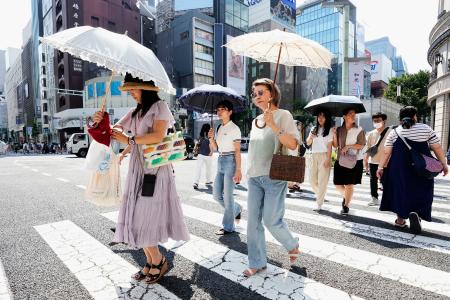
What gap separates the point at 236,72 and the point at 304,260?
2340 inches

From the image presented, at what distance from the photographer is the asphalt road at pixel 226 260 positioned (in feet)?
8.66

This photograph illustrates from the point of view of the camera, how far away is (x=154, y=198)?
272 centimetres

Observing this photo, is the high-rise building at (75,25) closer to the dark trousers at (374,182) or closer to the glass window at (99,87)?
the glass window at (99,87)

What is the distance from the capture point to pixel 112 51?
2.48m

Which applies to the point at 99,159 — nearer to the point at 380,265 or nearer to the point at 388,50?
the point at 380,265

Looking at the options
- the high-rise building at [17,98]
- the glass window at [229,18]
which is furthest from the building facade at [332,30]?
the high-rise building at [17,98]

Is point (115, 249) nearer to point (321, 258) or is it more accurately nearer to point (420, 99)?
point (321, 258)

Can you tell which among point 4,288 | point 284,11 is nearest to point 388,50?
point 284,11

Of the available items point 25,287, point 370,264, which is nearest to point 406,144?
point 370,264

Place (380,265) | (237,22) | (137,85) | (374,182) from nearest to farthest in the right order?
(137,85) < (380,265) < (374,182) < (237,22)

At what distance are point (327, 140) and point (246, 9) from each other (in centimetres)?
7072

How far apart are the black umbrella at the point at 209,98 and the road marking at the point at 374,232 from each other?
7.10 feet

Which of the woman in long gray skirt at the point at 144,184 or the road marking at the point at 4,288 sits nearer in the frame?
the road marking at the point at 4,288

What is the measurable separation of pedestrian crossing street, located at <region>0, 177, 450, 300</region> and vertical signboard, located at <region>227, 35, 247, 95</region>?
180ft
